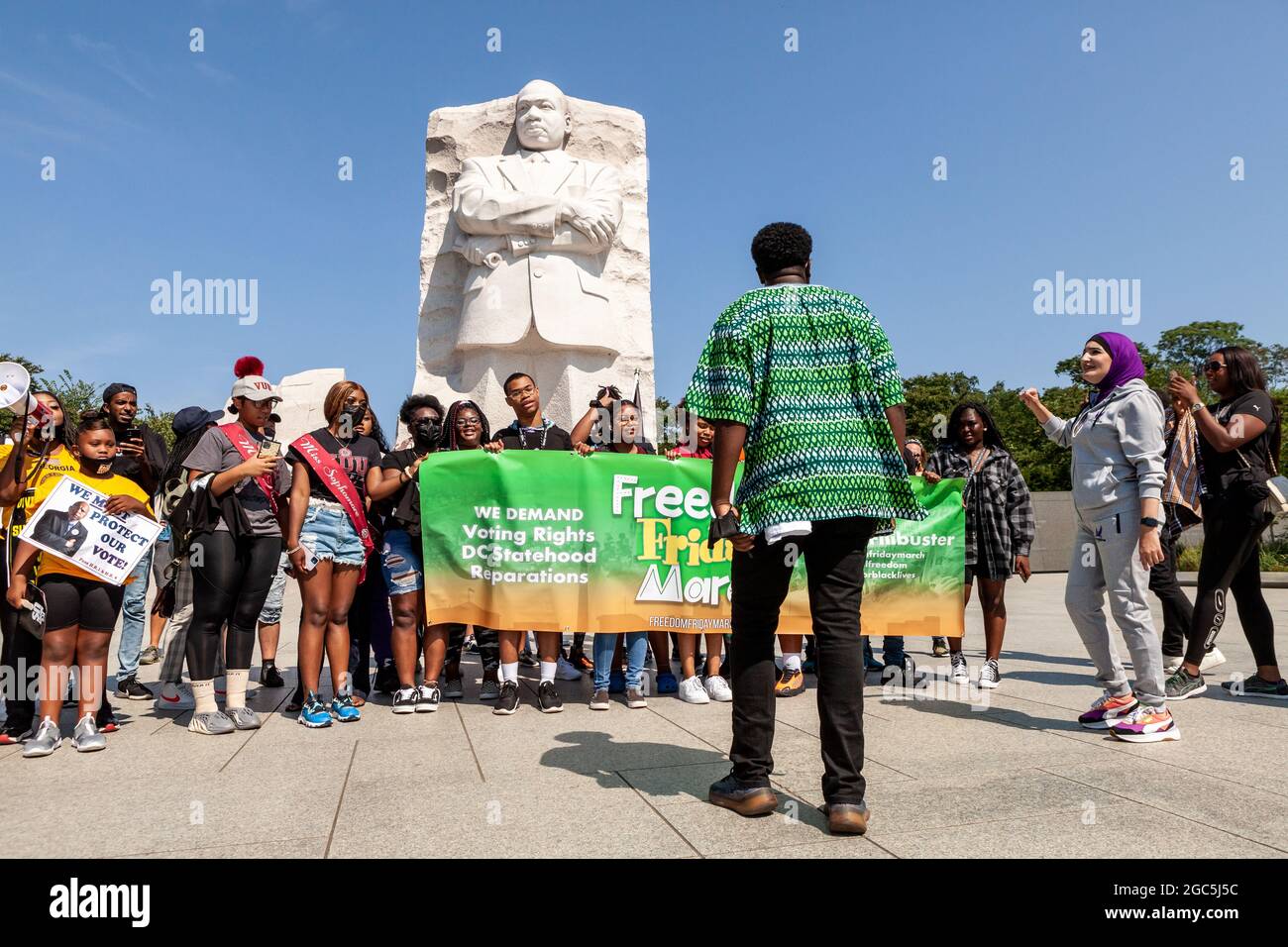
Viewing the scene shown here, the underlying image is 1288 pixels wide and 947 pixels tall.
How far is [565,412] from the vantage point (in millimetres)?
10156

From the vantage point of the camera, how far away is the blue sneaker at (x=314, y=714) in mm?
4793

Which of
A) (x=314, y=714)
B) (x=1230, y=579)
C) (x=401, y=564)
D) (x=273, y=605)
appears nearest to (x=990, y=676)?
(x=1230, y=579)

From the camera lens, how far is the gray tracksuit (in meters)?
4.28

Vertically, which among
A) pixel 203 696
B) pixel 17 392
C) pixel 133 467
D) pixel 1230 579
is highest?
pixel 17 392

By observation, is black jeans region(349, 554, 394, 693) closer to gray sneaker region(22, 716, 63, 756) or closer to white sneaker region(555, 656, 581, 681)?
white sneaker region(555, 656, 581, 681)

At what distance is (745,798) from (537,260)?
7.99m

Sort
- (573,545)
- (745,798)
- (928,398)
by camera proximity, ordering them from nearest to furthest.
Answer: (745,798) < (573,545) < (928,398)

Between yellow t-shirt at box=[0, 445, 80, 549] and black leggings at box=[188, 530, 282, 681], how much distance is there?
2.60 feet

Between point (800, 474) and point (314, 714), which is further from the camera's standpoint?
point (314, 714)

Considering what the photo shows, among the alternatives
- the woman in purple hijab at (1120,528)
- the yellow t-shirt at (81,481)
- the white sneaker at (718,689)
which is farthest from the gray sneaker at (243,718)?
the woman in purple hijab at (1120,528)

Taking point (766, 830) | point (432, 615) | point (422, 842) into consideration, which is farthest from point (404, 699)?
point (766, 830)

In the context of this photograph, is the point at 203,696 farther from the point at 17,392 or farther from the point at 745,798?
the point at 745,798

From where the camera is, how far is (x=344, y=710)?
16.3 feet
